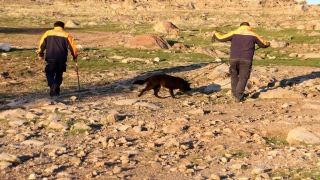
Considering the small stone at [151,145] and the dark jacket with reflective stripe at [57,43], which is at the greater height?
the dark jacket with reflective stripe at [57,43]

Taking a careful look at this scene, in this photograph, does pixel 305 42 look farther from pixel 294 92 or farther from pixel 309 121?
pixel 309 121

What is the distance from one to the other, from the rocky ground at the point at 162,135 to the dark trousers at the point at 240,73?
0.90 feet

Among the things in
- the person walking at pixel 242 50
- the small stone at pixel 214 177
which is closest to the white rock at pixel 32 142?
the small stone at pixel 214 177

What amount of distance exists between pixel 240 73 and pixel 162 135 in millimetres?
4020

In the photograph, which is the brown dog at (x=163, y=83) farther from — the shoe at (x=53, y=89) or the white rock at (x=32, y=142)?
the white rock at (x=32, y=142)

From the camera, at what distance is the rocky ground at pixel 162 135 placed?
6.02m

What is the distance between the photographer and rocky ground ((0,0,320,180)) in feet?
19.7

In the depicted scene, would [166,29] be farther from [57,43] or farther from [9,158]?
[9,158]

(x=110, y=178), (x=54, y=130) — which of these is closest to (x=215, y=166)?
(x=110, y=178)

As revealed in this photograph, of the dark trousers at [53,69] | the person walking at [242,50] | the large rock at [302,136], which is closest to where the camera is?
the large rock at [302,136]

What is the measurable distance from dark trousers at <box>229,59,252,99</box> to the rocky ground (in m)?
0.27

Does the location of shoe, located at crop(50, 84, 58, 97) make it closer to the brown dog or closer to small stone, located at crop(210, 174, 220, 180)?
the brown dog

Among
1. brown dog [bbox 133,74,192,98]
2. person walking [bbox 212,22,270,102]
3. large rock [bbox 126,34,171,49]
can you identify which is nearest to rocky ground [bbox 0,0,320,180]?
brown dog [bbox 133,74,192,98]

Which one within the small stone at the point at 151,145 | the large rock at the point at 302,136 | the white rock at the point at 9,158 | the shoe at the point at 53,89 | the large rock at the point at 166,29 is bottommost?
the large rock at the point at 166,29
